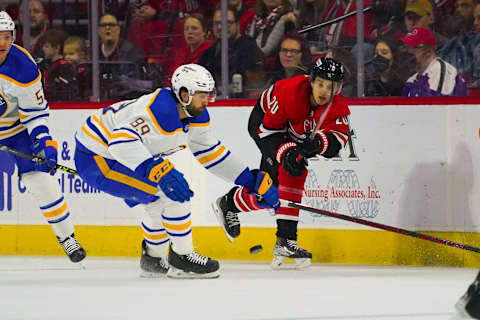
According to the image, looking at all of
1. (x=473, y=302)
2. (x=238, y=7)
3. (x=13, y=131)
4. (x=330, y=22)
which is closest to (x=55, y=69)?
(x=13, y=131)

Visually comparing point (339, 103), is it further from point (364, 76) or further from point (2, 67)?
point (2, 67)

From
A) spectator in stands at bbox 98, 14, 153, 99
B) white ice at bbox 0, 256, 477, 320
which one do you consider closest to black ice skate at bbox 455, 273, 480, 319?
white ice at bbox 0, 256, 477, 320

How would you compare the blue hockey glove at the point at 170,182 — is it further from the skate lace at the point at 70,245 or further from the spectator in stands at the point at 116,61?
the spectator in stands at the point at 116,61

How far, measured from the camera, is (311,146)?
198 inches

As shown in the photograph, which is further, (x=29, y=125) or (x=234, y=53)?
(x=234, y=53)

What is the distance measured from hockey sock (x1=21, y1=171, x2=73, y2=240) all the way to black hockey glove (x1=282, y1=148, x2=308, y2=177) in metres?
1.18

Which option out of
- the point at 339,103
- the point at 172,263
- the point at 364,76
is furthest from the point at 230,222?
the point at 364,76

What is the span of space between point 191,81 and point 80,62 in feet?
6.46

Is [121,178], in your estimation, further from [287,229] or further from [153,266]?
[287,229]

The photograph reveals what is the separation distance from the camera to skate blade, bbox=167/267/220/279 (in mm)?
4746

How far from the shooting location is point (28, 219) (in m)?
6.06

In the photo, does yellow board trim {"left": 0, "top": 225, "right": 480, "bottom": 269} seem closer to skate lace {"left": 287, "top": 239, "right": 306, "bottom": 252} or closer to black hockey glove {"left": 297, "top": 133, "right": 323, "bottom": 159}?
skate lace {"left": 287, "top": 239, "right": 306, "bottom": 252}

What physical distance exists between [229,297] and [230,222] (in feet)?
3.61

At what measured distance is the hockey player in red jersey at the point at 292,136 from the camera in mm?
5035
